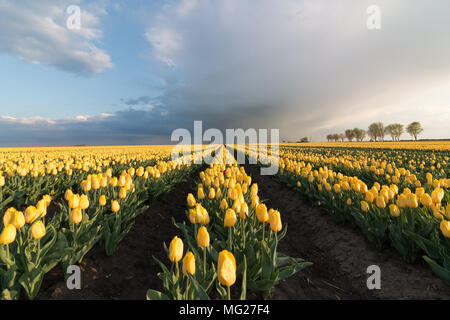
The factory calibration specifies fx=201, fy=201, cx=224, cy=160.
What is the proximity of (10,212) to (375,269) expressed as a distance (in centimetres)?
453

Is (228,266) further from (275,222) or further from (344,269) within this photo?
(344,269)

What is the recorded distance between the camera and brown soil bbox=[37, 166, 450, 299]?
236cm

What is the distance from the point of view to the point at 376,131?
96.1 metres

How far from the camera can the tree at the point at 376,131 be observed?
9525 centimetres

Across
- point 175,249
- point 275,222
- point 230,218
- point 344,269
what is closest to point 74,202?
point 175,249

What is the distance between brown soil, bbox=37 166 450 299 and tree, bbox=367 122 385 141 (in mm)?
115234

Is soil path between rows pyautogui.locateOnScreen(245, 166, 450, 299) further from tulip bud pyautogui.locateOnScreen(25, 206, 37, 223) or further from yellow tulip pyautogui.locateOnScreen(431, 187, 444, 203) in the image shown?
tulip bud pyautogui.locateOnScreen(25, 206, 37, 223)

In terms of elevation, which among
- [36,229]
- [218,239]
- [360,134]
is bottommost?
[218,239]

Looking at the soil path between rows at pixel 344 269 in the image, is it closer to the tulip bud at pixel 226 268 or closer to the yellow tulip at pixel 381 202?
the yellow tulip at pixel 381 202

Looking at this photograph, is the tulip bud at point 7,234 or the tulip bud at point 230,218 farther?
the tulip bud at point 230,218

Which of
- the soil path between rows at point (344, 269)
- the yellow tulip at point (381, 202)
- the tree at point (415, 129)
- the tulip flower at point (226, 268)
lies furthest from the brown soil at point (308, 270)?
the tree at point (415, 129)

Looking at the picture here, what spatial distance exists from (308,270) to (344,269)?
64cm

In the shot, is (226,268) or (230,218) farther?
(230,218)
